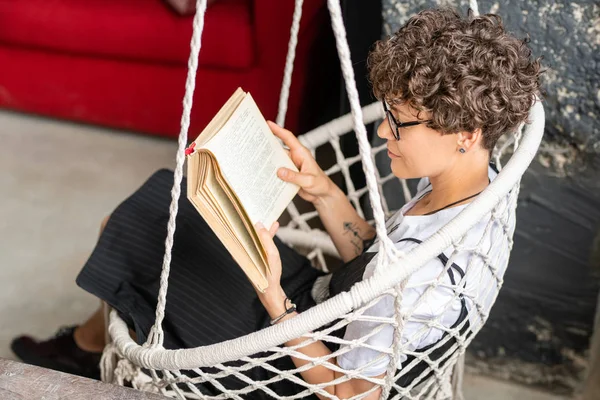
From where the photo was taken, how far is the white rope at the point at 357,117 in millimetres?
756

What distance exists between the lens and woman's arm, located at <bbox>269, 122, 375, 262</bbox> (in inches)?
43.8

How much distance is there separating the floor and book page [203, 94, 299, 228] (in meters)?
0.74

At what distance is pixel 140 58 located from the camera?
216cm

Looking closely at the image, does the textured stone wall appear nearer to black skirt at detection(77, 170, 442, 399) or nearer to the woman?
the woman

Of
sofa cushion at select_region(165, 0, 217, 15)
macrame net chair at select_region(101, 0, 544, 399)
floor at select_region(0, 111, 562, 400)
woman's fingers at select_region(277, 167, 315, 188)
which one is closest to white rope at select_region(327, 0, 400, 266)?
macrame net chair at select_region(101, 0, 544, 399)

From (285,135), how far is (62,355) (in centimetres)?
71

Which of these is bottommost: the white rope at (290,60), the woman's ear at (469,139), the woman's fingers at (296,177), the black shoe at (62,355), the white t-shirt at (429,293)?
the black shoe at (62,355)

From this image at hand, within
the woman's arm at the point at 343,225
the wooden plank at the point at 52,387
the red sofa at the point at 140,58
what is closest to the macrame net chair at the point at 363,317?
the wooden plank at the point at 52,387

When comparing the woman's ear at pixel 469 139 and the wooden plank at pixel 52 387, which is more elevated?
the woman's ear at pixel 469 139

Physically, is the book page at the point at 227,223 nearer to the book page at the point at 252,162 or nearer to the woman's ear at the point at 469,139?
the book page at the point at 252,162

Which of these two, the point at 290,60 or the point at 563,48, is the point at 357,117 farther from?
the point at 563,48

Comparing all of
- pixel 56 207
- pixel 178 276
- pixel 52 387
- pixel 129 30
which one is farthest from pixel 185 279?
pixel 129 30

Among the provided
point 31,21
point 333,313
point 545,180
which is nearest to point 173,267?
point 333,313

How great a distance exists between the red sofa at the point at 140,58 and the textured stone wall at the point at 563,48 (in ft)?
2.63
